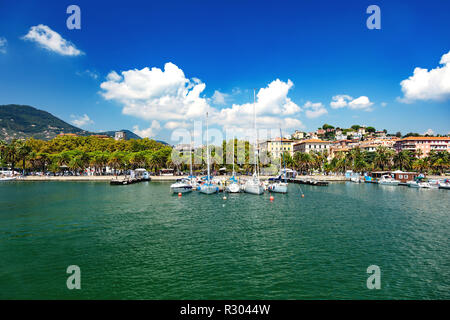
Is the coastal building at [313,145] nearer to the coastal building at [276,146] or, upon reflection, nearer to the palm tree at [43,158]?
the coastal building at [276,146]

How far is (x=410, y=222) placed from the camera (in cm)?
2819

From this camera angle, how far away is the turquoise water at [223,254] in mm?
13703

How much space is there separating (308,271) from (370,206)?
91.5ft

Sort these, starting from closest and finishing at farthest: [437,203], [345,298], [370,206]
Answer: [345,298] < [370,206] < [437,203]

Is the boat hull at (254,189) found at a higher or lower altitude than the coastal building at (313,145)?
lower

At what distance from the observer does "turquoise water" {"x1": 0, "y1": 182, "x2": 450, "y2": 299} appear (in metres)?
13.7

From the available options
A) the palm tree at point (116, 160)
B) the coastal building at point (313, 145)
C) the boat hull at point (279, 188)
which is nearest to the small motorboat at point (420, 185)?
the boat hull at point (279, 188)

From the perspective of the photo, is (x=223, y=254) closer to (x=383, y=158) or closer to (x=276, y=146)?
(x=383, y=158)

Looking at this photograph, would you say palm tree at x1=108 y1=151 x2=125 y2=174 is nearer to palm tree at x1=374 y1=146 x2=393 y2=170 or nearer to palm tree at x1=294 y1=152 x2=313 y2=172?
palm tree at x1=294 y1=152 x2=313 y2=172

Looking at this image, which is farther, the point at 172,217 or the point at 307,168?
the point at 307,168

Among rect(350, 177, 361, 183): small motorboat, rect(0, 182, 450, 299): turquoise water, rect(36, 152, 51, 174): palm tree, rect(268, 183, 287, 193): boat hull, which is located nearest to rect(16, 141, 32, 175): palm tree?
rect(36, 152, 51, 174): palm tree

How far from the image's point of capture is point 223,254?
1856cm
